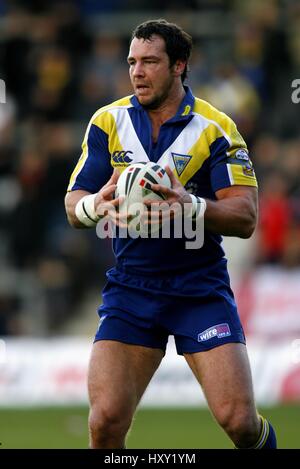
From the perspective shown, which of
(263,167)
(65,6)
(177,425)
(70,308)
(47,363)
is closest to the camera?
(177,425)

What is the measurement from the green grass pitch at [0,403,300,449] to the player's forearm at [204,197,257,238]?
11.9 feet

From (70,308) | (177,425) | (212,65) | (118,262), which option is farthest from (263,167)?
(118,262)

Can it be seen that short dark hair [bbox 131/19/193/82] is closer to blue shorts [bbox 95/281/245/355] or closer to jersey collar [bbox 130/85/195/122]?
jersey collar [bbox 130/85/195/122]

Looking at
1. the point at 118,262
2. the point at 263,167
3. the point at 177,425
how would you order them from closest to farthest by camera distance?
the point at 118,262 < the point at 177,425 < the point at 263,167

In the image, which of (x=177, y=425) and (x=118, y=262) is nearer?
(x=118, y=262)

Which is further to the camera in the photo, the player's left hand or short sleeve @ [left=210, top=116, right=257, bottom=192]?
short sleeve @ [left=210, top=116, right=257, bottom=192]

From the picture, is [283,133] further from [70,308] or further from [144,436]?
[144,436]

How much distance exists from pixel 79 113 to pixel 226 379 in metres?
10.9

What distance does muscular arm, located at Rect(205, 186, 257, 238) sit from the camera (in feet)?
22.6

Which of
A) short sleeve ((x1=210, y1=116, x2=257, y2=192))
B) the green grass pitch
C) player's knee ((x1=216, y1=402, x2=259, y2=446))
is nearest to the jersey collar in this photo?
short sleeve ((x1=210, y1=116, x2=257, y2=192))

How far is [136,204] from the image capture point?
6.70 m

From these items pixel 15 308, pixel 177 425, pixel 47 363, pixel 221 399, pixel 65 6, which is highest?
pixel 65 6

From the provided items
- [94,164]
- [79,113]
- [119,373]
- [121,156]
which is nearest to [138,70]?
[121,156]

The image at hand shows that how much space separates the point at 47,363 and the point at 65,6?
622cm
